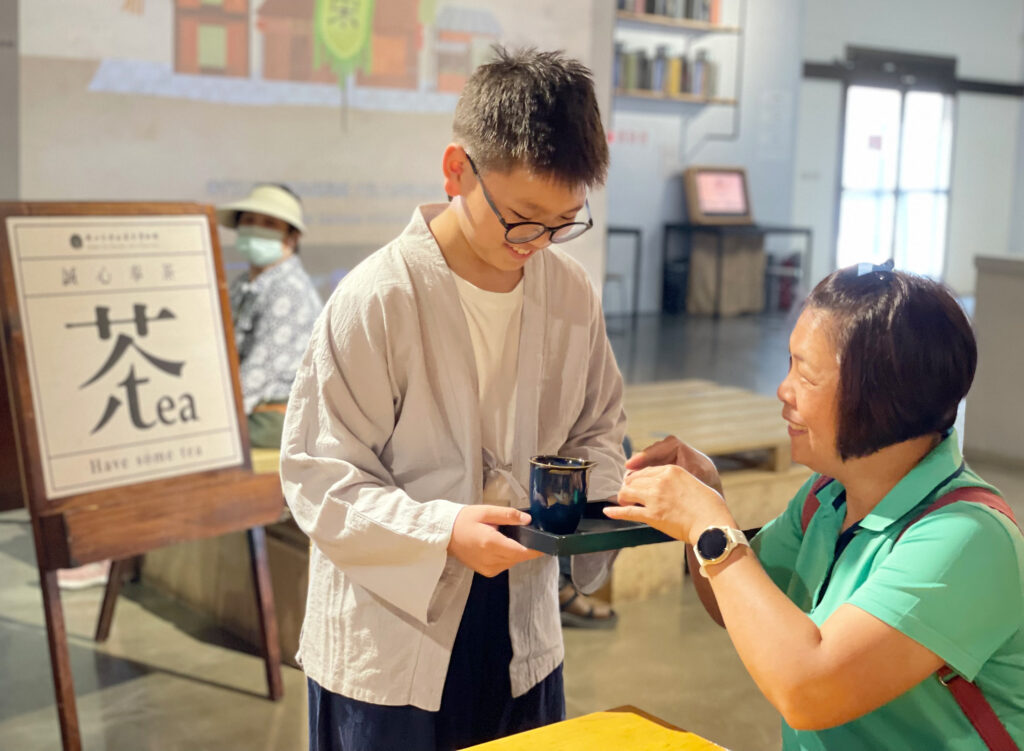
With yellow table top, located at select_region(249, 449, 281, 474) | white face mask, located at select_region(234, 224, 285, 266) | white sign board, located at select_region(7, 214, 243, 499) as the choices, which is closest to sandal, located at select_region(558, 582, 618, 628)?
yellow table top, located at select_region(249, 449, 281, 474)

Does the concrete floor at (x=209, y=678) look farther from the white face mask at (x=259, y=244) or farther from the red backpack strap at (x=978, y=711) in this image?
the red backpack strap at (x=978, y=711)

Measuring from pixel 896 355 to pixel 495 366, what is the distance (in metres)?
0.55

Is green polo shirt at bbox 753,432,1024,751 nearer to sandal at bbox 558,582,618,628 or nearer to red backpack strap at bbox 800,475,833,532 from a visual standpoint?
red backpack strap at bbox 800,475,833,532

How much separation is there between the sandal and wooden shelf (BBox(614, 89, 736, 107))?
761cm

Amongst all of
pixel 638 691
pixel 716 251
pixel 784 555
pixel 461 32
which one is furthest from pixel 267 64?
pixel 716 251

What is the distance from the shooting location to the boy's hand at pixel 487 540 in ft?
4.44

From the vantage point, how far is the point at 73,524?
272cm

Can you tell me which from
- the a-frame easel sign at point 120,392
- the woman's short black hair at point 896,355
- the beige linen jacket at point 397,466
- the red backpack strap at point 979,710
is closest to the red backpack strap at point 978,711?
the red backpack strap at point 979,710

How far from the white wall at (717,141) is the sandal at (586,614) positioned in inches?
298

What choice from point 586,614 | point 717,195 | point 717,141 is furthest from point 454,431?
point 717,141

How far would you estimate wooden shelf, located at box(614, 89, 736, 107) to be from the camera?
35.6 feet

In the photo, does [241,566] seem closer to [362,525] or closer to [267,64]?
[267,64]

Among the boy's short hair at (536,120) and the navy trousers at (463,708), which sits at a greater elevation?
the boy's short hair at (536,120)

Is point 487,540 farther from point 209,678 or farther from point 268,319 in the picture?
point 268,319
